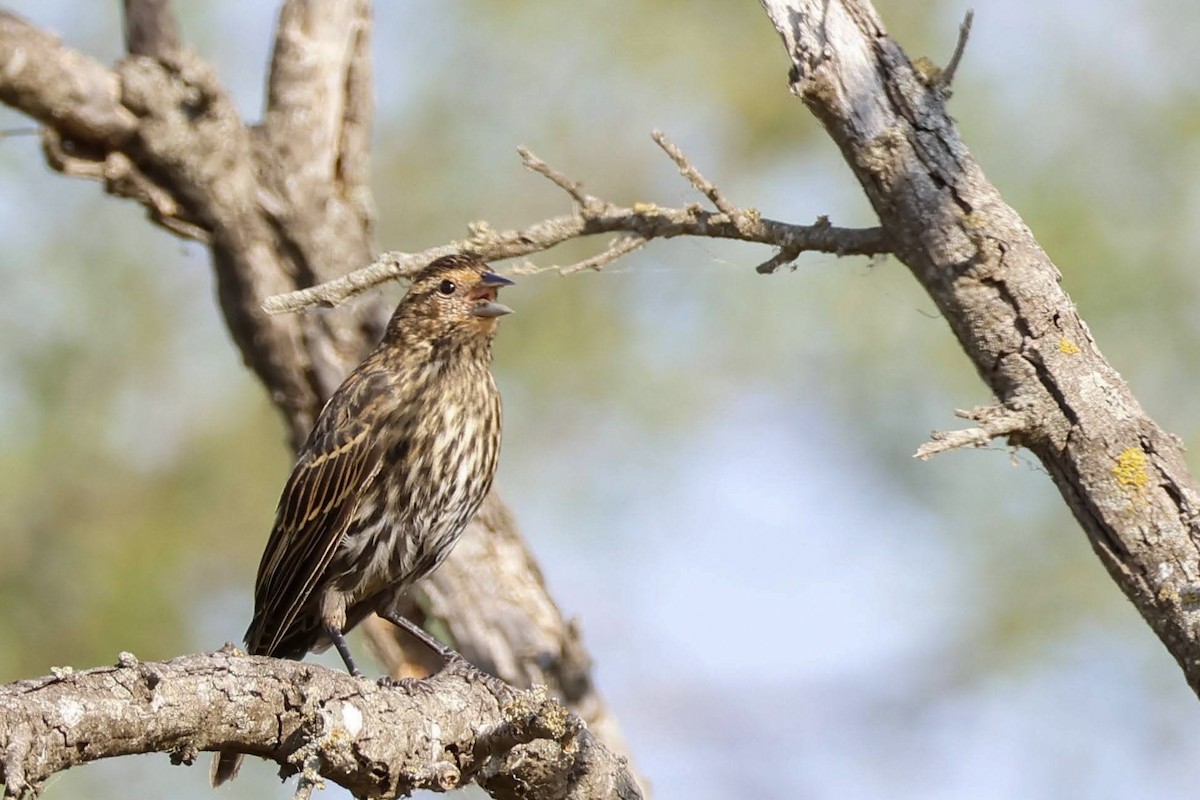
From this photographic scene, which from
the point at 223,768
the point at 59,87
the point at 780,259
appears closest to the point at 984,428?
the point at 780,259

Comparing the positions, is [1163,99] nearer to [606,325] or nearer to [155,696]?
[606,325]

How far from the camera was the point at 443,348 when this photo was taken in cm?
527

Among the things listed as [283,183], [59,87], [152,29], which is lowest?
[283,183]

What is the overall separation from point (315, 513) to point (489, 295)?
3.26 ft

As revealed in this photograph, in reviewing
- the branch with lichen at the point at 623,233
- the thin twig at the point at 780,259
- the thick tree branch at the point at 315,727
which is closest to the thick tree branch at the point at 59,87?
the branch with lichen at the point at 623,233

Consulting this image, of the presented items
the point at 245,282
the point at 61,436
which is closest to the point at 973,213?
the point at 245,282

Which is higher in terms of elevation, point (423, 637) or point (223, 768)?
point (423, 637)

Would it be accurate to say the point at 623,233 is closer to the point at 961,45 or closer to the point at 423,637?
the point at 961,45

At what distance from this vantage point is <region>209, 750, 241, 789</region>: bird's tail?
458cm

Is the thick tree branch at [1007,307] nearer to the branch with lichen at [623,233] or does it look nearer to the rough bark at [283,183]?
the branch with lichen at [623,233]

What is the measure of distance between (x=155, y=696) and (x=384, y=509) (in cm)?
205

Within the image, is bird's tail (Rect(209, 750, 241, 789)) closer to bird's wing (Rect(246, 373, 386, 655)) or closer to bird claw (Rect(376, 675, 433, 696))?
bird's wing (Rect(246, 373, 386, 655))

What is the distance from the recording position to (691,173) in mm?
3725

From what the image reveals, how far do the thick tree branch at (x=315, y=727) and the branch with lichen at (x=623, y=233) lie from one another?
953 millimetres
